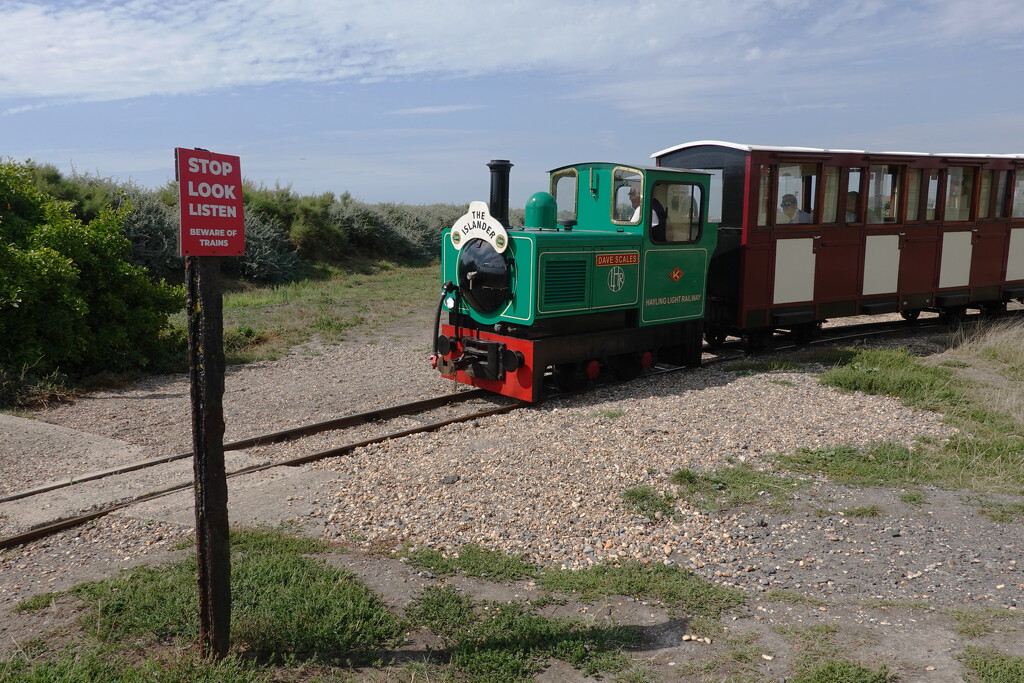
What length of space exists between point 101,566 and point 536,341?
5234mm

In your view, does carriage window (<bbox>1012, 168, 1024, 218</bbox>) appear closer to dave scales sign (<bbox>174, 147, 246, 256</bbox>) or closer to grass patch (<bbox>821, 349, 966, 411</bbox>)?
grass patch (<bbox>821, 349, 966, 411</bbox>)

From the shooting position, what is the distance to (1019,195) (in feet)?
50.0

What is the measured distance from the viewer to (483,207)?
945 centimetres

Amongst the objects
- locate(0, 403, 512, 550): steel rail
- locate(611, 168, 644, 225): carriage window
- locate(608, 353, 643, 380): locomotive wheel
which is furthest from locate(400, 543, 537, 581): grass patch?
locate(611, 168, 644, 225): carriage window

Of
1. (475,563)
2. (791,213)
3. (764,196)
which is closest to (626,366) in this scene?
(764,196)

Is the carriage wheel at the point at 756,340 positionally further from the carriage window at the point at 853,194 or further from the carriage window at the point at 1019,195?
the carriage window at the point at 1019,195

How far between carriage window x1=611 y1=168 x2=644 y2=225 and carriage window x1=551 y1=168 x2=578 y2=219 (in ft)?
2.54

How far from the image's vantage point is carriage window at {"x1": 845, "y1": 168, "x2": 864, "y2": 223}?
12.5m

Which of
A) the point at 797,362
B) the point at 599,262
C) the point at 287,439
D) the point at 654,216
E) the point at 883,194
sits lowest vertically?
the point at 287,439

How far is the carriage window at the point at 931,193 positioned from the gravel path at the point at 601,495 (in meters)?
5.72

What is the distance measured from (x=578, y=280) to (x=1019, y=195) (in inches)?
431

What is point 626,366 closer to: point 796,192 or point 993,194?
point 796,192

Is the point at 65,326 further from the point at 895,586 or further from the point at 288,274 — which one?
the point at 288,274

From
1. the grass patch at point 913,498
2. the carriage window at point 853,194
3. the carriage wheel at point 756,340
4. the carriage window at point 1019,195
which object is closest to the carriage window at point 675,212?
the carriage wheel at point 756,340
